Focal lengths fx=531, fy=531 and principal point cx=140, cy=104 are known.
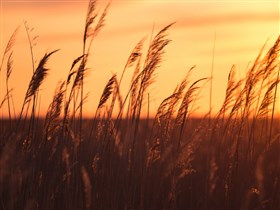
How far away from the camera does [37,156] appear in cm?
332

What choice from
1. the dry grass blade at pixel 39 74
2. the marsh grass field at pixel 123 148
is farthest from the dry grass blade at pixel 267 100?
the dry grass blade at pixel 39 74

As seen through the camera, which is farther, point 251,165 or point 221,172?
point 221,172

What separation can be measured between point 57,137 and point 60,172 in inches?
8.8

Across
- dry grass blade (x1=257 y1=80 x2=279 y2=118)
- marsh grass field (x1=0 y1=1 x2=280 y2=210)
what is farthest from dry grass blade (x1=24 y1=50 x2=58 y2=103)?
dry grass blade (x1=257 y1=80 x2=279 y2=118)

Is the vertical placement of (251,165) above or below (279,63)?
below

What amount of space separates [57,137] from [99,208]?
0.54m

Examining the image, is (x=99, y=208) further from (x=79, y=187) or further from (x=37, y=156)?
(x=37, y=156)

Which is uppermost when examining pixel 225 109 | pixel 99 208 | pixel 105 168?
pixel 225 109

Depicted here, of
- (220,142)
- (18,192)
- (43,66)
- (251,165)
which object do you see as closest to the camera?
(18,192)

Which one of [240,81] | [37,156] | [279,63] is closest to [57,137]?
[37,156]

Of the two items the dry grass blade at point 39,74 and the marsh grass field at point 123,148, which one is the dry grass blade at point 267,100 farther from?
the dry grass blade at point 39,74

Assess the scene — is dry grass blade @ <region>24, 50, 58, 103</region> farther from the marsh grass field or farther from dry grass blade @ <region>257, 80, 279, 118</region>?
dry grass blade @ <region>257, 80, 279, 118</region>

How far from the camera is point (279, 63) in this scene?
3.76m

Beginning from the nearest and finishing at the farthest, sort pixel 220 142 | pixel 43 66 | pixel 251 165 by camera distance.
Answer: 1. pixel 43 66
2. pixel 251 165
3. pixel 220 142
